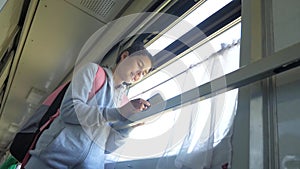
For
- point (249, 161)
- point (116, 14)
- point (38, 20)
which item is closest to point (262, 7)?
point (249, 161)

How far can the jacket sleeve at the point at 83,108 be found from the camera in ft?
2.68

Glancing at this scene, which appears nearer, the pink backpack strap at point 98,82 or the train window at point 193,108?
the train window at point 193,108

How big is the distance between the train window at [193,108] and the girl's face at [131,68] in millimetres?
162

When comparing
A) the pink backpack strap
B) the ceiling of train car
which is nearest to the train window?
the pink backpack strap

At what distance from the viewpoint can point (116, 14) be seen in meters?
1.65

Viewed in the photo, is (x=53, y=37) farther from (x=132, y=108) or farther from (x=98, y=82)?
(x=132, y=108)

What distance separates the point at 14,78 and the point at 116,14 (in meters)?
1.79

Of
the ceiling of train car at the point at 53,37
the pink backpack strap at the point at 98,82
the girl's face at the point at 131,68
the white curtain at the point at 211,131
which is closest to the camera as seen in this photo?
the white curtain at the point at 211,131

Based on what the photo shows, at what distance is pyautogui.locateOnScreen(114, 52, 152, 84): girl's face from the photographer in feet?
3.36

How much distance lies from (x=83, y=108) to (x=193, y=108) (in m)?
0.41

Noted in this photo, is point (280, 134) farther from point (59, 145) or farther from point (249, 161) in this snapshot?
point (59, 145)

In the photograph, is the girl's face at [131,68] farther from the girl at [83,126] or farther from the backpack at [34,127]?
the backpack at [34,127]

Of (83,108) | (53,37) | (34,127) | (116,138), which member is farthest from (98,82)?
(53,37)

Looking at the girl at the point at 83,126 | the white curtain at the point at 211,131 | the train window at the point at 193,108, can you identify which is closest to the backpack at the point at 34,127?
the girl at the point at 83,126
